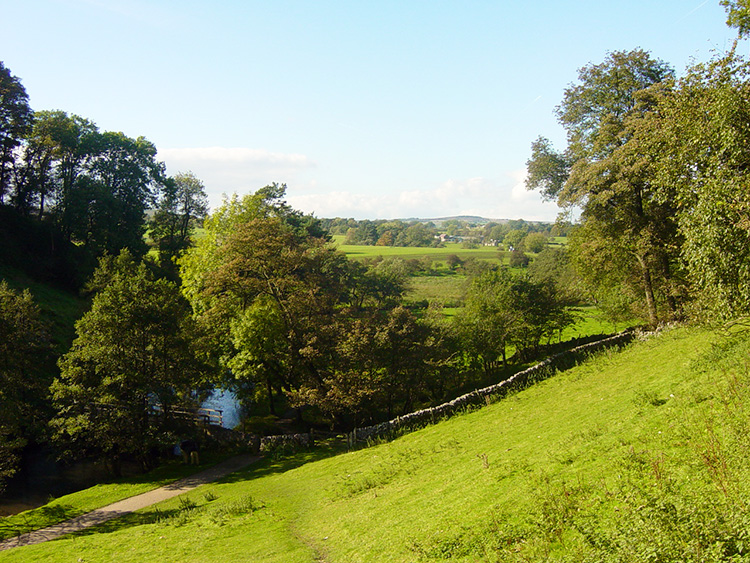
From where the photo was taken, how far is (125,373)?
24625mm

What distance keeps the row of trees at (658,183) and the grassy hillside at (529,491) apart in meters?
3.63

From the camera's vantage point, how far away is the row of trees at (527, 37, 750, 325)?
44.3 feet

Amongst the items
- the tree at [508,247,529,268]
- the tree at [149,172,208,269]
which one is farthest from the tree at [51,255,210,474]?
the tree at [508,247,529,268]

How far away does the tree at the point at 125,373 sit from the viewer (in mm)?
24062

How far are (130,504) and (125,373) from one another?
6.79 meters

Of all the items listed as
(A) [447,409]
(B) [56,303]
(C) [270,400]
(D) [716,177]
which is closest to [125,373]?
(C) [270,400]

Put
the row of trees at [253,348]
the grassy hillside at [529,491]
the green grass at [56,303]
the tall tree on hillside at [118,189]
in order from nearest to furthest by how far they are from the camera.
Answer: the grassy hillside at [529,491]
the row of trees at [253,348]
the green grass at [56,303]
the tall tree on hillside at [118,189]

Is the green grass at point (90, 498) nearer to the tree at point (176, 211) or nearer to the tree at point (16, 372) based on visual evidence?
the tree at point (16, 372)

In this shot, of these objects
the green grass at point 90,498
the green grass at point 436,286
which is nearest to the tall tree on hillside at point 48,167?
the green grass at point 90,498

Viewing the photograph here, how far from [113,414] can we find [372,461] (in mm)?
14391

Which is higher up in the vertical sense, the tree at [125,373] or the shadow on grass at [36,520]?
the tree at [125,373]

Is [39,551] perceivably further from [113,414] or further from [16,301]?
[16,301]

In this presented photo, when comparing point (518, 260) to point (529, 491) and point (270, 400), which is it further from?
point (529, 491)

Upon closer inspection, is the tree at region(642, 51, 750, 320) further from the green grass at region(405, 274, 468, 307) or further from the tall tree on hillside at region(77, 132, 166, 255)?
the green grass at region(405, 274, 468, 307)
